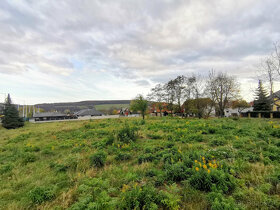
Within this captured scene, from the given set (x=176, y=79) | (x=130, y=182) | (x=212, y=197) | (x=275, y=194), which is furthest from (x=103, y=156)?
(x=176, y=79)

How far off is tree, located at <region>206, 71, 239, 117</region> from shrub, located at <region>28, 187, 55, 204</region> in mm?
32099

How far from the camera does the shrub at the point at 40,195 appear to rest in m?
2.89

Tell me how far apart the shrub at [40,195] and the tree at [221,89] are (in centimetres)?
3210

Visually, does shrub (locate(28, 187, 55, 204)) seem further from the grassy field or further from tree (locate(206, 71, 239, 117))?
tree (locate(206, 71, 239, 117))

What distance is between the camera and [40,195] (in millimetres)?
2994

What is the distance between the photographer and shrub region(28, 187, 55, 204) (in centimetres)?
289

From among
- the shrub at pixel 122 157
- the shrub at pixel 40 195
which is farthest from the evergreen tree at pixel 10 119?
the shrub at pixel 40 195

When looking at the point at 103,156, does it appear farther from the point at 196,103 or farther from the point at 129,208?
the point at 196,103

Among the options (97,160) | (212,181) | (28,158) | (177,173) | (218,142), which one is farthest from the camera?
(218,142)

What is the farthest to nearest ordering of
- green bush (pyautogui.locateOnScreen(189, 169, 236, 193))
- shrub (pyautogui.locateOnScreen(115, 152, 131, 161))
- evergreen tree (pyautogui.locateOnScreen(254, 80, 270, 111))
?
evergreen tree (pyautogui.locateOnScreen(254, 80, 270, 111))
shrub (pyautogui.locateOnScreen(115, 152, 131, 161))
green bush (pyautogui.locateOnScreen(189, 169, 236, 193))

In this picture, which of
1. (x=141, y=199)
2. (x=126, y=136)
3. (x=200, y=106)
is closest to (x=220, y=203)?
(x=141, y=199)

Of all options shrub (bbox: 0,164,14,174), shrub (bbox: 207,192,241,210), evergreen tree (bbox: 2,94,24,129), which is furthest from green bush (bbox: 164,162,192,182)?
evergreen tree (bbox: 2,94,24,129)

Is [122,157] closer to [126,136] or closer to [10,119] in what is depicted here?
[126,136]

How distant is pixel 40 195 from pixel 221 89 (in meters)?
33.3
